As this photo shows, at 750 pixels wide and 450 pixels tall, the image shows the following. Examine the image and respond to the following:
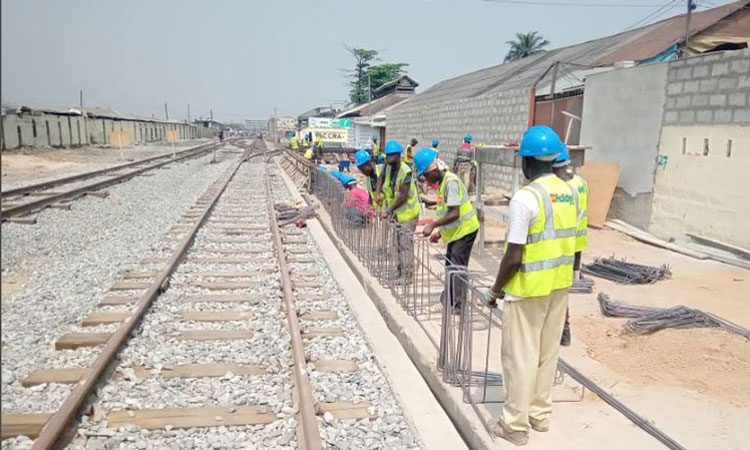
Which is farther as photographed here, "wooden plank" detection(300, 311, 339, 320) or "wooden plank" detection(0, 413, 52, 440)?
"wooden plank" detection(300, 311, 339, 320)

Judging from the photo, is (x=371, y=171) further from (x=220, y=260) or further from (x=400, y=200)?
(x=220, y=260)

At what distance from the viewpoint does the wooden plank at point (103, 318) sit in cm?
576

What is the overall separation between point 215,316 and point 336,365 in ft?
6.07

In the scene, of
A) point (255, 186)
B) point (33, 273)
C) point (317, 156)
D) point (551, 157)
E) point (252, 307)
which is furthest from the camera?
point (317, 156)

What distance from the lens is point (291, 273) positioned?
810 centimetres

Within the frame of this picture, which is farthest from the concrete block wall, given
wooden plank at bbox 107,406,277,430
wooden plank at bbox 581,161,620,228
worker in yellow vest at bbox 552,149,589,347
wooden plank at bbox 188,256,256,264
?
wooden plank at bbox 107,406,277,430

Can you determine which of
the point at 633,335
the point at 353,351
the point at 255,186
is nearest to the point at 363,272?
the point at 353,351

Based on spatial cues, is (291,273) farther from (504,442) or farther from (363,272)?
(504,442)

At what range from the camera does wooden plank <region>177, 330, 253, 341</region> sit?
5574mm

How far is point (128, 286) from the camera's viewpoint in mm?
7039

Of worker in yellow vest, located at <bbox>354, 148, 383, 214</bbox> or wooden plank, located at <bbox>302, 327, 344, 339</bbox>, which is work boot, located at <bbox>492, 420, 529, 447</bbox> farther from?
worker in yellow vest, located at <bbox>354, 148, 383, 214</bbox>

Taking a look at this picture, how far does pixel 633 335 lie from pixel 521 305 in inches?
108

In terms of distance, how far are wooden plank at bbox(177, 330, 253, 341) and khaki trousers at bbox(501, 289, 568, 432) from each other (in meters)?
3.07

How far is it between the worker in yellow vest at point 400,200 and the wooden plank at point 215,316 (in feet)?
6.12
